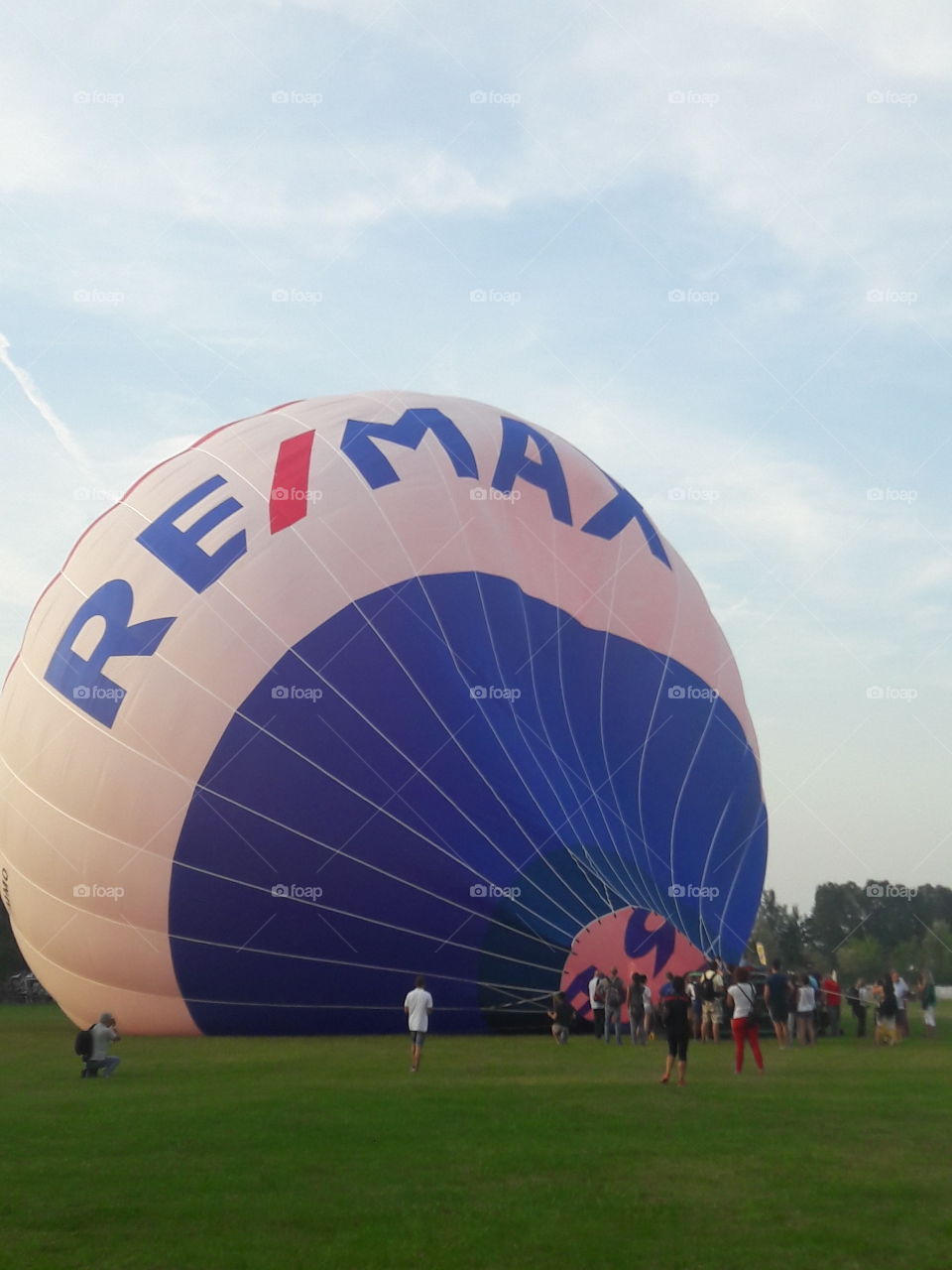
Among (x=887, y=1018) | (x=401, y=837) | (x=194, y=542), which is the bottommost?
(x=887, y=1018)

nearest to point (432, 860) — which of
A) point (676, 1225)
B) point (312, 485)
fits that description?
point (312, 485)

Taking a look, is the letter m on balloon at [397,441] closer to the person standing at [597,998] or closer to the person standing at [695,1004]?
the person standing at [597,998]

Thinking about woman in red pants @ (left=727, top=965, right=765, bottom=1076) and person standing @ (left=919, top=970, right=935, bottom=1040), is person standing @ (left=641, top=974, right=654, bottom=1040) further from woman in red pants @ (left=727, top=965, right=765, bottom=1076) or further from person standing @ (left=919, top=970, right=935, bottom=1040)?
person standing @ (left=919, top=970, right=935, bottom=1040)

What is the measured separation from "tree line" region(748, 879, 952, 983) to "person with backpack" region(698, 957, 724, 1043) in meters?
3.00

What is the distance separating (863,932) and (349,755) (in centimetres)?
2175

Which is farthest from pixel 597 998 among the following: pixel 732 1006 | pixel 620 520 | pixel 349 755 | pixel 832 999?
pixel 620 520

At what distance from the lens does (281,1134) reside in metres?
9.84

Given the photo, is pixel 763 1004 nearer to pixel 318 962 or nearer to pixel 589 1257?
pixel 318 962

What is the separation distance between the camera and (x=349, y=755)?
56.5 feet

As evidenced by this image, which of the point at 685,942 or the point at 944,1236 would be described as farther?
the point at 685,942

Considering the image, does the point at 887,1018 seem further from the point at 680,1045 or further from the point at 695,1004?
the point at 680,1045

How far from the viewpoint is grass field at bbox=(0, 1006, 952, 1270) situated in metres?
6.61

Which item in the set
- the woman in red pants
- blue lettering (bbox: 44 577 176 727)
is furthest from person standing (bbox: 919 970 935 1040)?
blue lettering (bbox: 44 577 176 727)

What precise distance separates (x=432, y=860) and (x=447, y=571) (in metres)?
3.91
